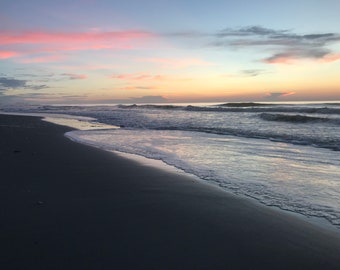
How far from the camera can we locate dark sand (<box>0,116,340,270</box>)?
10.4ft

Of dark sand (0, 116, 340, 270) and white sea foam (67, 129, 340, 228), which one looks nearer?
dark sand (0, 116, 340, 270)

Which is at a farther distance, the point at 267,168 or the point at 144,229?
the point at 267,168

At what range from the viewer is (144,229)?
3.90m

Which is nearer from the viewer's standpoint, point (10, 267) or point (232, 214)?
point (10, 267)

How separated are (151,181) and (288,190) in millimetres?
2435

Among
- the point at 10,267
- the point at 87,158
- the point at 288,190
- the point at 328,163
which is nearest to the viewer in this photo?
the point at 10,267

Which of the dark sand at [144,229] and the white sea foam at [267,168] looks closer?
the dark sand at [144,229]

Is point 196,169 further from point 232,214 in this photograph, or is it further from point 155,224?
point 155,224

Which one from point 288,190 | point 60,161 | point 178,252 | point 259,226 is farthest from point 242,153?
point 178,252

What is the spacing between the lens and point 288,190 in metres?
5.82

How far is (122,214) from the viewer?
4.38 metres

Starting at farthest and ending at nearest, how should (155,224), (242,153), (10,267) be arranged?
(242,153)
(155,224)
(10,267)

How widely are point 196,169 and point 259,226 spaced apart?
11.6 feet

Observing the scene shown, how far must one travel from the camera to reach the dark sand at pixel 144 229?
125 inches
